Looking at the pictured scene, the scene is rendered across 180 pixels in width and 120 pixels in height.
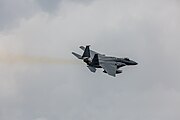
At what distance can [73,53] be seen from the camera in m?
167

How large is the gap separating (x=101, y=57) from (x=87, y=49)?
6753 millimetres

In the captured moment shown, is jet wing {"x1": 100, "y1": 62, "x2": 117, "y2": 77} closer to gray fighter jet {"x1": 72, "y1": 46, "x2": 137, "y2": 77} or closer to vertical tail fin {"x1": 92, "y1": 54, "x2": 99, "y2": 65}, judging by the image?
gray fighter jet {"x1": 72, "y1": 46, "x2": 137, "y2": 77}

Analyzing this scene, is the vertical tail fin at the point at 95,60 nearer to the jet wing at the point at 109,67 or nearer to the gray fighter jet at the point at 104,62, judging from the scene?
the gray fighter jet at the point at 104,62

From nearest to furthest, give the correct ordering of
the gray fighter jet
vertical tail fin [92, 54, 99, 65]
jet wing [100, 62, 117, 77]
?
jet wing [100, 62, 117, 77], the gray fighter jet, vertical tail fin [92, 54, 99, 65]

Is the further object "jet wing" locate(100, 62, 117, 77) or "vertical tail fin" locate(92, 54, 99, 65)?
"vertical tail fin" locate(92, 54, 99, 65)

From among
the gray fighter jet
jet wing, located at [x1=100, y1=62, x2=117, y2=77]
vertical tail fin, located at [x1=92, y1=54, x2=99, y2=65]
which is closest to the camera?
jet wing, located at [x1=100, y1=62, x2=117, y2=77]

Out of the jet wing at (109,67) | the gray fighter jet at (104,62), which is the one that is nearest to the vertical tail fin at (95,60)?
the gray fighter jet at (104,62)

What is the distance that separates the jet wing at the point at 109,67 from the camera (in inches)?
5898

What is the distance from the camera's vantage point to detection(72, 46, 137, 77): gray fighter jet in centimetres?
15279

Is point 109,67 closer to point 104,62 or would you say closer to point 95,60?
point 95,60

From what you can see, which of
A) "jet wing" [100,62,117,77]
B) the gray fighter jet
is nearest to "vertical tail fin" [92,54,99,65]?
the gray fighter jet

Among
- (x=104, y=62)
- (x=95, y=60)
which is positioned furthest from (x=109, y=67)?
(x=104, y=62)

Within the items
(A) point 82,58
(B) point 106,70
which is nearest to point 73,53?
(A) point 82,58

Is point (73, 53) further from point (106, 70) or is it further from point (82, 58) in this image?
point (106, 70)
